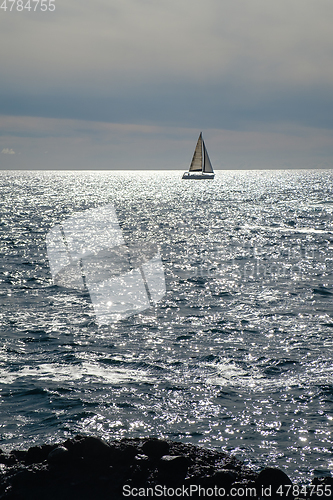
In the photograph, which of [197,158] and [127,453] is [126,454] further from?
[197,158]

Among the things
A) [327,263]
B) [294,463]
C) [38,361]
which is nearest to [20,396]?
[38,361]

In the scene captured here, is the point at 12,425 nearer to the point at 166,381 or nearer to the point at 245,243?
the point at 166,381

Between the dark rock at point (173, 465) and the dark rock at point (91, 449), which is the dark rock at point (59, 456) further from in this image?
the dark rock at point (173, 465)

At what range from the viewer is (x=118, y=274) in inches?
1441

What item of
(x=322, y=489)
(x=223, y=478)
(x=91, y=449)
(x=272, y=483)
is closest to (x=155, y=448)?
(x=91, y=449)

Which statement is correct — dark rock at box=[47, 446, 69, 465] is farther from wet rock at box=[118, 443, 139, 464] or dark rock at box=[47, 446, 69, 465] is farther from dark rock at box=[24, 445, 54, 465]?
wet rock at box=[118, 443, 139, 464]

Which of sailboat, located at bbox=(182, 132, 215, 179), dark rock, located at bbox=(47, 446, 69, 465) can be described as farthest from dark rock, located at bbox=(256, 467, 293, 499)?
sailboat, located at bbox=(182, 132, 215, 179)

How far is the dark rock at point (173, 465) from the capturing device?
922 cm

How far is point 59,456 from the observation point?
30.9 feet

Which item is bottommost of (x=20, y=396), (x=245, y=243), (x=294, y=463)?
(x=294, y=463)

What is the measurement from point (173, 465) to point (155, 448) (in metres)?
0.62

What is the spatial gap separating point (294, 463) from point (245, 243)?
45.8 metres

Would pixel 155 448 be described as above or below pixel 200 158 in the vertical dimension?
below

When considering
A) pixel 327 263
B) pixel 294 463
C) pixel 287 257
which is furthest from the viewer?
pixel 287 257
